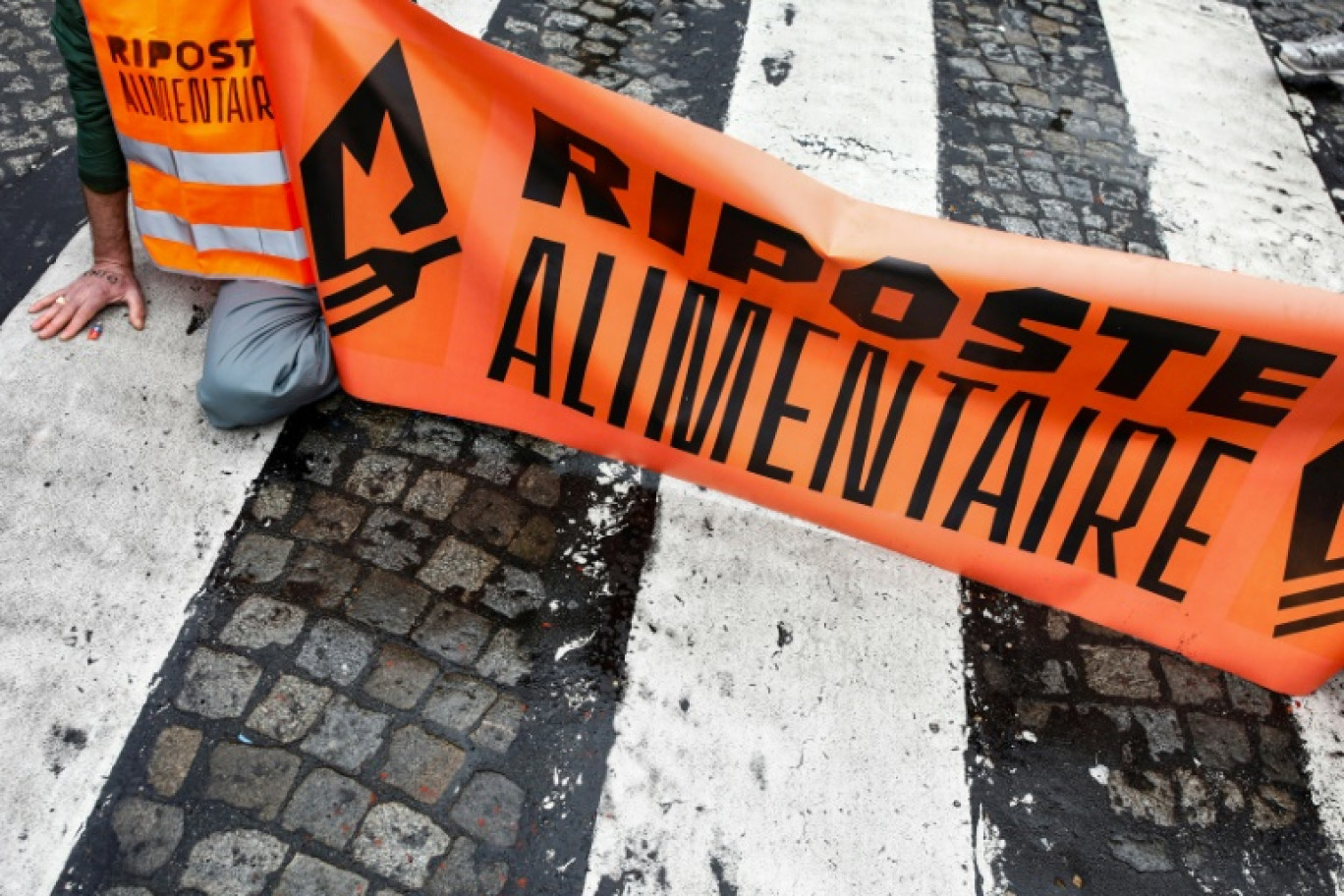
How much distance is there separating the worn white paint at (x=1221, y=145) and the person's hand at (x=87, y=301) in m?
3.81

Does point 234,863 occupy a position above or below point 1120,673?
below

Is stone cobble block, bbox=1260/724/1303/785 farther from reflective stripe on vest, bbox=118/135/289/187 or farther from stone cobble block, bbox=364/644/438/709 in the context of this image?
reflective stripe on vest, bbox=118/135/289/187

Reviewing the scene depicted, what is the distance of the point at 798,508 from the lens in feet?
10.1

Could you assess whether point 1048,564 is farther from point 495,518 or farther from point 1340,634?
point 495,518

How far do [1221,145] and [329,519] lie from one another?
13.7 ft

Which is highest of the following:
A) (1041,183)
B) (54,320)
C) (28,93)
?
(1041,183)

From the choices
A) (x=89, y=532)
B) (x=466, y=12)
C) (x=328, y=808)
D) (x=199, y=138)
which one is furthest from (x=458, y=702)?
(x=466, y=12)

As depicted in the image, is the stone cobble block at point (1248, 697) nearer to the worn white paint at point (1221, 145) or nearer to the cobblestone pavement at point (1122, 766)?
the cobblestone pavement at point (1122, 766)

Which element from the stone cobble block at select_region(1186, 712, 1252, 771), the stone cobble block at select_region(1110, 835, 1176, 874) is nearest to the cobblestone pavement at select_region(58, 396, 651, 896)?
the stone cobble block at select_region(1110, 835, 1176, 874)

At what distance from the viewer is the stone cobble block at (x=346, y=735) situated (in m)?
2.51

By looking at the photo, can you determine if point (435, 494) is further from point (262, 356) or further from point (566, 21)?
point (566, 21)

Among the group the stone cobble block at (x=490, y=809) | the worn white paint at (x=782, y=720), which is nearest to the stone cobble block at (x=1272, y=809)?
the worn white paint at (x=782, y=720)

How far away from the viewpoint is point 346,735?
2.55 meters

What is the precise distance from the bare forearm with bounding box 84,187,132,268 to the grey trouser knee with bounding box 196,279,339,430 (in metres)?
0.39
